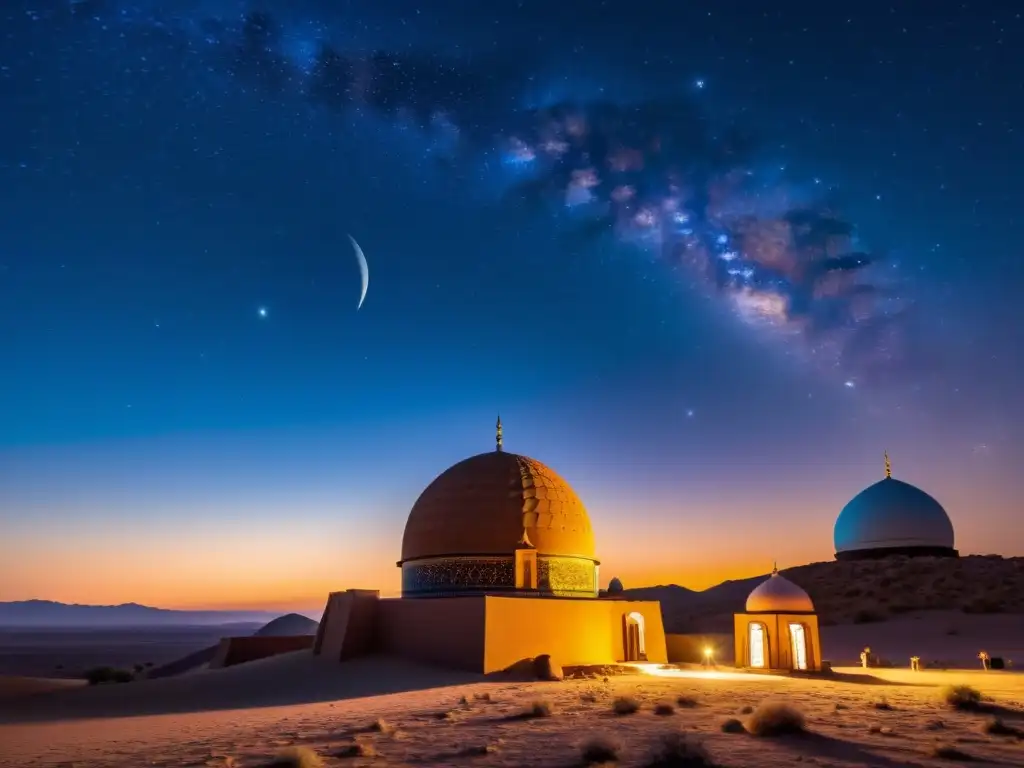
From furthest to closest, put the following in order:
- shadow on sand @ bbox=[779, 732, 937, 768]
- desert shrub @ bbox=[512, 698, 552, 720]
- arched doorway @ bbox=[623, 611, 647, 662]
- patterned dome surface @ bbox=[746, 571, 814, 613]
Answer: arched doorway @ bbox=[623, 611, 647, 662]
patterned dome surface @ bbox=[746, 571, 814, 613]
desert shrub @ bbox=[512, 698, 552, 720]
shadow on sand @ bbox=[779, 732, 937, 768]

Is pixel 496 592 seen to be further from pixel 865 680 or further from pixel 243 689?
pixel 865 680

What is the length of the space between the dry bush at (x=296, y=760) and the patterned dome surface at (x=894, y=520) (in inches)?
1642

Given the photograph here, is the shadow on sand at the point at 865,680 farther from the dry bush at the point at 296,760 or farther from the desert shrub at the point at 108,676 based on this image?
Answer: the desert shrub at the point at 108,676

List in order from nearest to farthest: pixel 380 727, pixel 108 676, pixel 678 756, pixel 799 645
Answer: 1. pixel 678 756
2. pixel 380 727
3. pixel 799 645
4. pixel 108 676

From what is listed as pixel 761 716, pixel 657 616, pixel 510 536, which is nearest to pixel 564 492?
pixel 510 536

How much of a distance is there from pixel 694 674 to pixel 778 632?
3.38m

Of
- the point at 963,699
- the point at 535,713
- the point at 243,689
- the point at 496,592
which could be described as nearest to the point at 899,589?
the point at 496,592

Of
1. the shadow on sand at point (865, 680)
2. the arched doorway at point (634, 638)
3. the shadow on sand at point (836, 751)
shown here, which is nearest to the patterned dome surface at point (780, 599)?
the shadow on sand at point (865, 680)

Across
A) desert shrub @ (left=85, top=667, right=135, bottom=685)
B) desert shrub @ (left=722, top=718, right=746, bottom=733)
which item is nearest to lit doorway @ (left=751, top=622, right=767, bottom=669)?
desert shrub @ (left=722, top=718, right=746, bottom=733)

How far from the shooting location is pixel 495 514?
24.5m

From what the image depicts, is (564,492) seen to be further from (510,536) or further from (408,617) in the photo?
(408,617)

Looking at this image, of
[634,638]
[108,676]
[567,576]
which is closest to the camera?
[634,638]

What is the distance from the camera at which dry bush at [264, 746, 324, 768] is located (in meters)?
8.80

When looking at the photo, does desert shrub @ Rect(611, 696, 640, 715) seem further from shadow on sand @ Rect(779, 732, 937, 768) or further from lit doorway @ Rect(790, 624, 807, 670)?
lit doorway @ Rect(790, 624, 807, 670)
